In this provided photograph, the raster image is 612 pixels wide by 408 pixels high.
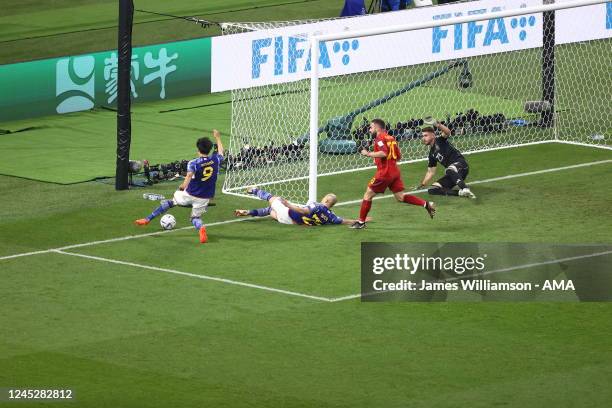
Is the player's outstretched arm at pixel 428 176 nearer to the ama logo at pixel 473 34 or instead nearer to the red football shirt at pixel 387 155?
the red football shirt at pixel 387 155

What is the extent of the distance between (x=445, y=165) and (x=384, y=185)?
3194mm

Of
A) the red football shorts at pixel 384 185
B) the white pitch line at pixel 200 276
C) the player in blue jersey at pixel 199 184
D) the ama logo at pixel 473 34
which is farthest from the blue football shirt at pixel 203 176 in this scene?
the ama logo at pixel 473 34

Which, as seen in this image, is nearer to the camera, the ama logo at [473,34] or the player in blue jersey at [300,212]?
the player in blue jersey at [300,212]

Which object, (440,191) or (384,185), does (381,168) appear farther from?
(440,191)

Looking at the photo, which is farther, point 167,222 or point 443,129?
point 443,129

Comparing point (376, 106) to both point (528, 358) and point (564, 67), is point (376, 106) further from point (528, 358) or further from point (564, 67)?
point (528, 358)

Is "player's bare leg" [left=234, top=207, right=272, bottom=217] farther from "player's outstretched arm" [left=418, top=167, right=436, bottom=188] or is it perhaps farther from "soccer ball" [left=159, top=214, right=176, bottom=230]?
"player's outstretched arm" [left=418, top=167, right=436, bottom=188]

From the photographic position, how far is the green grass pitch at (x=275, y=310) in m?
18.3

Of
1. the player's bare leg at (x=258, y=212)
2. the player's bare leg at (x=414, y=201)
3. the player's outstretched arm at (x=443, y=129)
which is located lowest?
the player's bare leg at (x=258, y=212)

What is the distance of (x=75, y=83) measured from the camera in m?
35.9

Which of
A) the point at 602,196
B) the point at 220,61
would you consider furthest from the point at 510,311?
the point at 220,61

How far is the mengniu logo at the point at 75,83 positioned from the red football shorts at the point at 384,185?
38.1ft

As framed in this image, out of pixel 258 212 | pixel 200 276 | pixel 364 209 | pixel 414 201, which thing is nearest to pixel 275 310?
pixel 200 276

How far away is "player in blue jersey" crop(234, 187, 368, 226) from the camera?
26047mm
